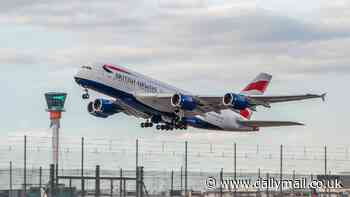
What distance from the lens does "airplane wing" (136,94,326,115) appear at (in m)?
79.6

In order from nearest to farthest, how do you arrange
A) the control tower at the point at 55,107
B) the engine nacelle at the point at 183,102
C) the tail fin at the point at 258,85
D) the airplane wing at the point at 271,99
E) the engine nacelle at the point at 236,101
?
the airplane wing at the point at 271,99 → the engine nacelle at the point at 236,101 → the engine nacelle at the point at 183,102 → the tail fin at the point at 258,85 → the control tower at the point at 55,107

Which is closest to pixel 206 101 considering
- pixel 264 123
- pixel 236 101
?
pixel 236 101

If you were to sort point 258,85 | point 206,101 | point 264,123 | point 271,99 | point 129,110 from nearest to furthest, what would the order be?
point 271,99
point 206,101
point 129,110
point 264,123
point 258,85

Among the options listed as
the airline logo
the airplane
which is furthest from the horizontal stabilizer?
the airline logo

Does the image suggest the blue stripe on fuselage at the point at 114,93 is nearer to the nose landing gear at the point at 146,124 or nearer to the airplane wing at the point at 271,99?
the nose landing gear at the point at 146,124

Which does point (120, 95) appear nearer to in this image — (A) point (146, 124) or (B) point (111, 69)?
(B) point (111, 69)

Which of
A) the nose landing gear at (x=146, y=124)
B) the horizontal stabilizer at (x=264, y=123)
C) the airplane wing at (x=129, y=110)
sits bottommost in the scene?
the nose landing gear at (x=146, y=124)

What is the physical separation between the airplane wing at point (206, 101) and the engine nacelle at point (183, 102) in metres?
0.51

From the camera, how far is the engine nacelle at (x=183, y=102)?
81.1 metres

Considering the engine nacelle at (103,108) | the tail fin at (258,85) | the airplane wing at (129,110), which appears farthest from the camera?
the tail fin at (258,85)

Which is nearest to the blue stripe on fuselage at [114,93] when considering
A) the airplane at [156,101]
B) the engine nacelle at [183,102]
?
the airplane at [156,101]

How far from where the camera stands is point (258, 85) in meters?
98.4

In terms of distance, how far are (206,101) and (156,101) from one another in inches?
161

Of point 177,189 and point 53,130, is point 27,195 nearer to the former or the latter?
point 177,189
